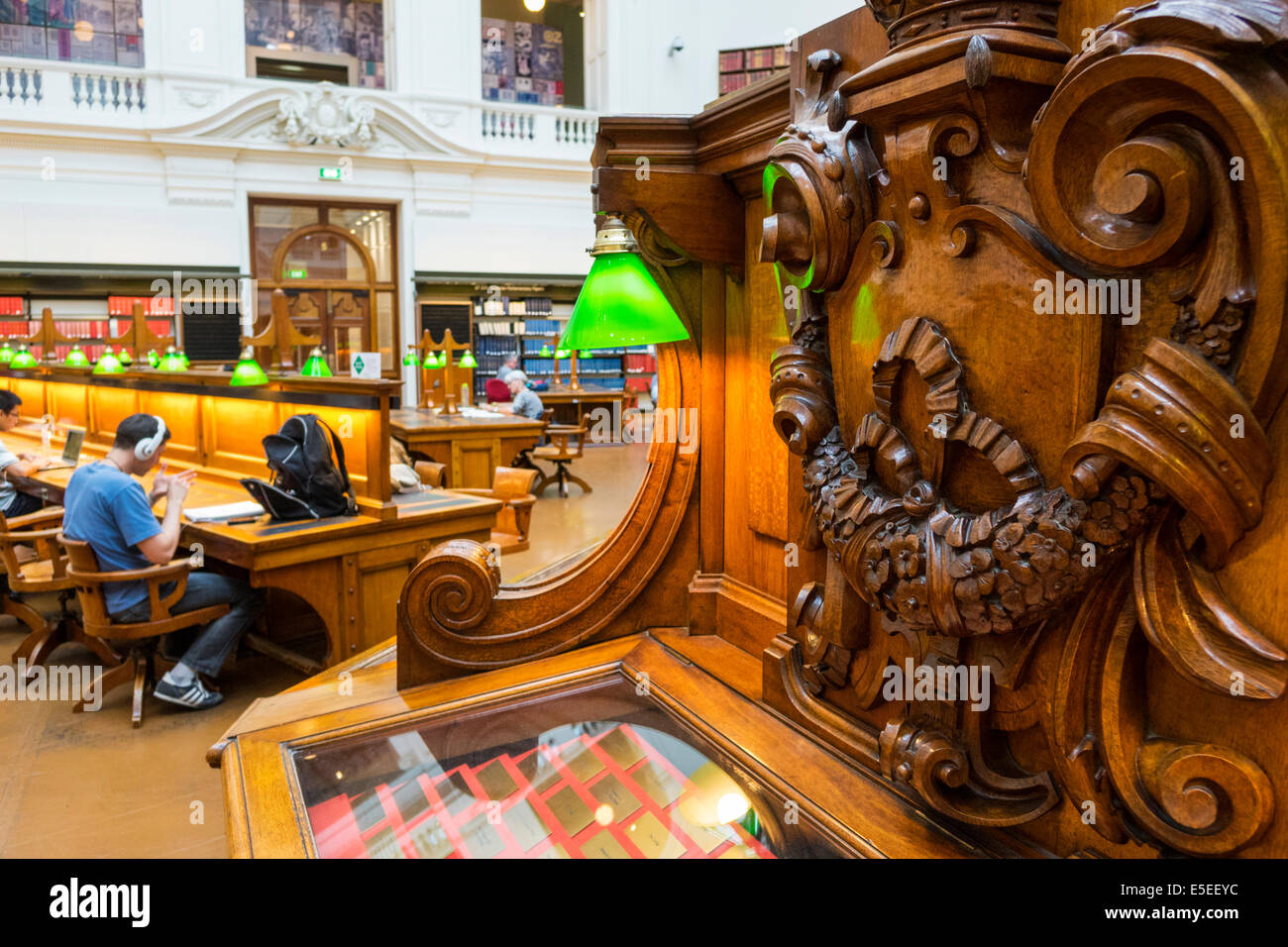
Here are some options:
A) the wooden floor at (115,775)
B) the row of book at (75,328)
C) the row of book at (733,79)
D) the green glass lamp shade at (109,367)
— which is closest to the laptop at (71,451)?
the green glass lamp shade at (109,367)

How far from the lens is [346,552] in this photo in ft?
14.6

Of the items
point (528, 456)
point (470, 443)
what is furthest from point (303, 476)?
point (528, 456)

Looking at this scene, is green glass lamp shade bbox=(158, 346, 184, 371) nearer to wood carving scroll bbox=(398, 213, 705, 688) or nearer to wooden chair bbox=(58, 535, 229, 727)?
wooden chair bbox=(58, 535, 229, 727)

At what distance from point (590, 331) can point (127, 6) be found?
1783 cm

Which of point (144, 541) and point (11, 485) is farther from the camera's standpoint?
point (11, 485)

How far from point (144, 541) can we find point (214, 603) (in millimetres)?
527

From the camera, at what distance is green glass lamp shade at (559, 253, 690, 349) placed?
5.47ft

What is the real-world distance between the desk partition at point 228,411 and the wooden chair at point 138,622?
0.94 meters

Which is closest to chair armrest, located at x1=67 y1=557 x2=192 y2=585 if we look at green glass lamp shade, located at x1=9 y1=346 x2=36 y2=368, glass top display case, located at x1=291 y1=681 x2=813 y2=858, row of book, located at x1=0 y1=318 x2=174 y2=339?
glass top display case, located at x1=291 y1=681 x2=813 y2=858

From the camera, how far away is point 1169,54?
→ 0.73 m

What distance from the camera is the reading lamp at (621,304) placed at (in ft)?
5.48

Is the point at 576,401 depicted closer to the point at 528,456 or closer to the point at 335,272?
the point at 528,456

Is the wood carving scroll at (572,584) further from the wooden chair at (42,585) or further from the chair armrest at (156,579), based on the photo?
the wooden chair at (42,585)
